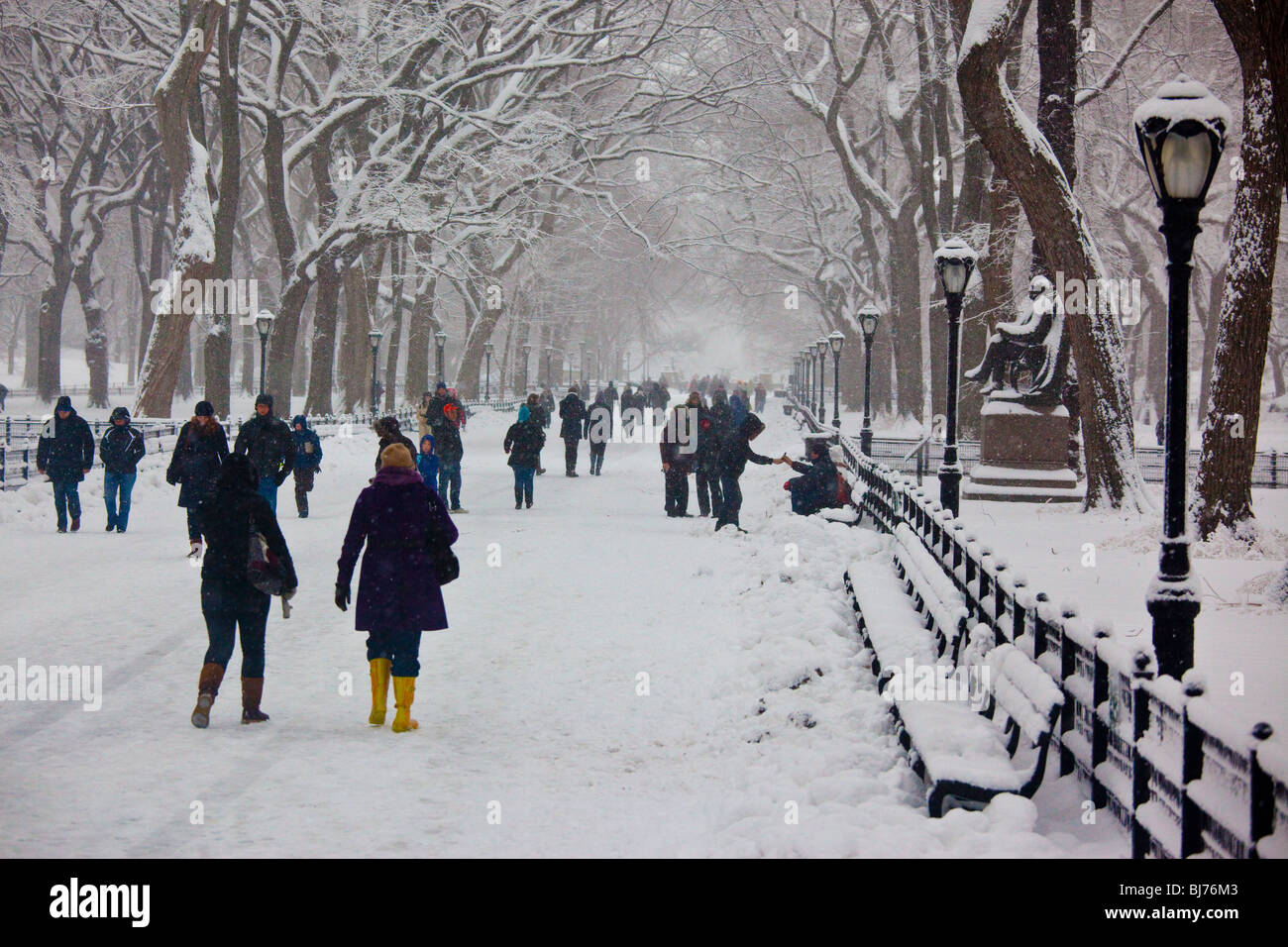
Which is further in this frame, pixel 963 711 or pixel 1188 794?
pixel 963 711

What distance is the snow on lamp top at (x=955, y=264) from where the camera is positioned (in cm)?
1489

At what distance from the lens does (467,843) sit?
5.95 m

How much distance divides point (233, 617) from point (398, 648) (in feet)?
3.42

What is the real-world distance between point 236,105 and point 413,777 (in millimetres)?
25122

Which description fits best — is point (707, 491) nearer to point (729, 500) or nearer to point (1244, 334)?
point (729, 500)

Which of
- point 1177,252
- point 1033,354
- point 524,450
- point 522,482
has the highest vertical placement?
point 1033,354

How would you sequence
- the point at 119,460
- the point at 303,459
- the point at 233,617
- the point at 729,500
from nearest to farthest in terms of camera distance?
1. the point at 233,617
2. the point at 119,460
3. the point at 729,500
4. the point at 303,459

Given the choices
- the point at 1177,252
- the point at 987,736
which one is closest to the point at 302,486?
the point at 987,736

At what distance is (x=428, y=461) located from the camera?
55.9 ft

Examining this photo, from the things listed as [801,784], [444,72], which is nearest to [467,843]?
[801,784]

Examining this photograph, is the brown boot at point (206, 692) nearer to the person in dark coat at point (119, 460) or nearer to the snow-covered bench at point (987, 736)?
the snow-covered bench at point (987, 736)

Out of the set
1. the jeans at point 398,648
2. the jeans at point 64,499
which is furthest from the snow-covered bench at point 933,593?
the jeans at point 64,499

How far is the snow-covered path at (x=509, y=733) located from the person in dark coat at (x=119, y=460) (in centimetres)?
213
